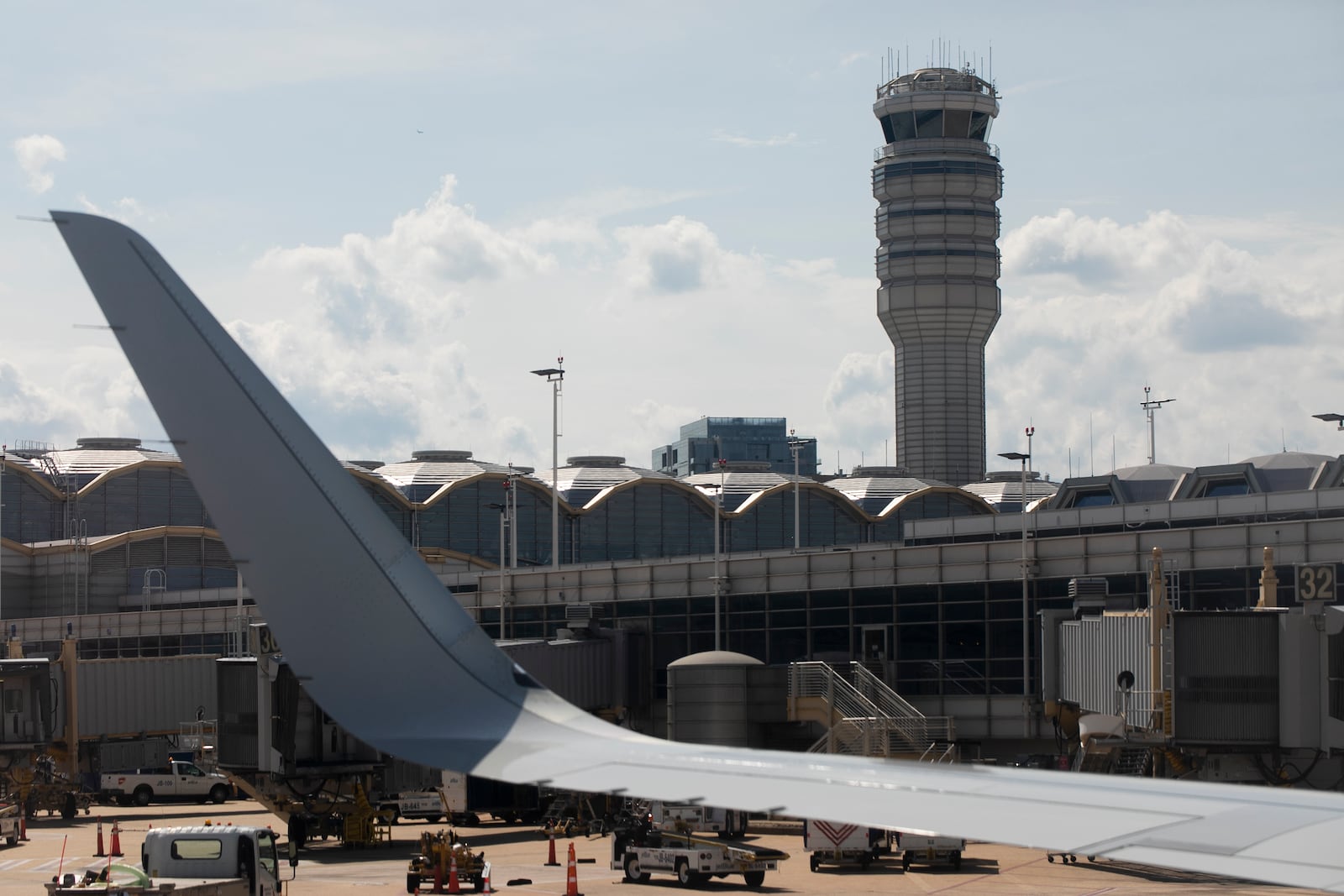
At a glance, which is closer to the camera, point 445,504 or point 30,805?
point 30,805

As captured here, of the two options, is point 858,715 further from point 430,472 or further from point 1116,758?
point 430,472

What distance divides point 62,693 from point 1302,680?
162 feet

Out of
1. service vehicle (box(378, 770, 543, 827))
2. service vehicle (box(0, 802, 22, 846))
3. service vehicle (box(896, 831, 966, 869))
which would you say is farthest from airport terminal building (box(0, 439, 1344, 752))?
service vehicle (box(0, 802, 22, 846))

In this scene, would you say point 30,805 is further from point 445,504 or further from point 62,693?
point 445,504

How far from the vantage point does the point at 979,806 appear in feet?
34.0

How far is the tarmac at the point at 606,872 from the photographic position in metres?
37.5

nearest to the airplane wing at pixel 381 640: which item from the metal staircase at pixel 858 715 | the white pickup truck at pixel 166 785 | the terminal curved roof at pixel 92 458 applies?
the metal staircase at pixel 858 715

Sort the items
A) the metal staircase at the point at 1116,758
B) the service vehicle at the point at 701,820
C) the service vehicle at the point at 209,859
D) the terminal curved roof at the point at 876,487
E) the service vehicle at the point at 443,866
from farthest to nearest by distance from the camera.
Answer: the terminal curved roof at the point at 876,487, the service vehicle at the point at 701,820, the metal staircase at the point at 1116,758, the service vehicle at the point at 443,866, the service vehicle at the point at 209,859

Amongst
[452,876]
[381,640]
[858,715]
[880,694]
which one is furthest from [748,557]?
[381,640]

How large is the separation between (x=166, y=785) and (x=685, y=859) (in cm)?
4026

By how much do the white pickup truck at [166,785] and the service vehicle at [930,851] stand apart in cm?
3985

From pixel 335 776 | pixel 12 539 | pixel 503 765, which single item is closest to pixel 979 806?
pixel 503 765

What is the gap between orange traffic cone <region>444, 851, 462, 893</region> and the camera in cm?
3669

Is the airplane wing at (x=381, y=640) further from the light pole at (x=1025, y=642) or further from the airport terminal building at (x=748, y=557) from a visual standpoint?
the light pole at (x=1025, y=642)
